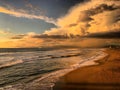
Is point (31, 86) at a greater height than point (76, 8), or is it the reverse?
point (76, 8)

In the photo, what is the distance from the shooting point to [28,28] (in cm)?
695

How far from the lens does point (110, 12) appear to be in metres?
7.08

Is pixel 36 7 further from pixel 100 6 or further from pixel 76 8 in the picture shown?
pixel 100 6

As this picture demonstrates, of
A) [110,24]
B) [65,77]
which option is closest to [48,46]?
[110,24]

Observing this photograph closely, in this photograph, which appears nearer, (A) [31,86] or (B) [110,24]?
(A) [31,86]

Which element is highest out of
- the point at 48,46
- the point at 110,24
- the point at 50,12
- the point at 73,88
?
the point at 50,12

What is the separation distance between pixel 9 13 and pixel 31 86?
12.3ft

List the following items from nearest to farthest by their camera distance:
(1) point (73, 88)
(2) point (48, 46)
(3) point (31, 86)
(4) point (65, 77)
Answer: (1) point (73, 88) → (3) point (31, 86) → (4) point (65, 77) → (2) point (48, 46)

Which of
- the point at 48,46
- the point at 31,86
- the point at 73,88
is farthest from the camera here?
the point at 48,46

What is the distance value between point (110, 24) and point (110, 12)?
1.23ft

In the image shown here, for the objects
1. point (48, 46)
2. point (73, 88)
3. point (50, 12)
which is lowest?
point (73, 88)

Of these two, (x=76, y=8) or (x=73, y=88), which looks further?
(x=76, y=8)

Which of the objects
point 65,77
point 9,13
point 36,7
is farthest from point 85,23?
point 65,77

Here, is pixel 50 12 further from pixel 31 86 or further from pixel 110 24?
pixel 31 86
